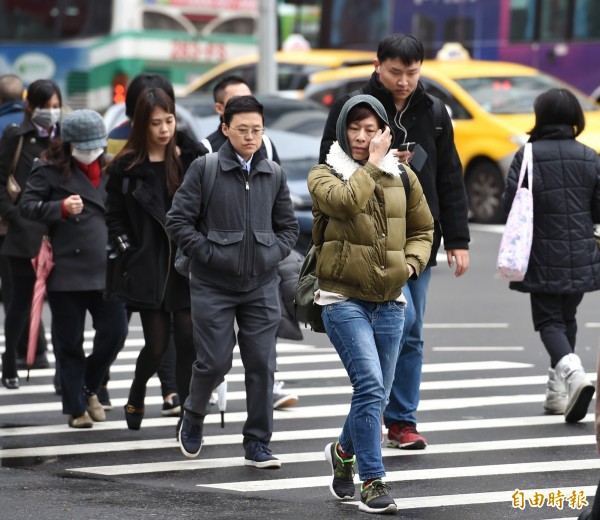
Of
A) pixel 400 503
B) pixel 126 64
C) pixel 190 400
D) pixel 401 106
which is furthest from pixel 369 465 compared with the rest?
pixel 126 64

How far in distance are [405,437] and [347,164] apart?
183cm

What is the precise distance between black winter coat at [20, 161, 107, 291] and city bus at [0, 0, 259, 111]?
19.1 metres

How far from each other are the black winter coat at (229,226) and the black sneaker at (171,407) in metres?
1.74

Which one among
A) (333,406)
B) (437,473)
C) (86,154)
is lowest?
(333,406)

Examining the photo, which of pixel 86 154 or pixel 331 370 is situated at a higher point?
pixel 86 154

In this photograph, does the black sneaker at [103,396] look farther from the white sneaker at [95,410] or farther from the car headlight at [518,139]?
the car headlight at [518,139]

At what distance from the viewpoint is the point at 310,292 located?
266 inches

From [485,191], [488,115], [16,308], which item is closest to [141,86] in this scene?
[16,308]

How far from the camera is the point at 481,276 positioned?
15.9m

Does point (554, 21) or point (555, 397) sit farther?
point (554, 21)

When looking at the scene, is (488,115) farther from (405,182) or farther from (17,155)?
(405,182)

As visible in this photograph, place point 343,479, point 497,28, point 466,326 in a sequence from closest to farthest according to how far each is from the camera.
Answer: point 343,479, point 466,326, point 497,28

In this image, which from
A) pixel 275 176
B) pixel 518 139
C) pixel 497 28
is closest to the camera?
pixel 275 176

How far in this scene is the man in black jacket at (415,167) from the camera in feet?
24.4
